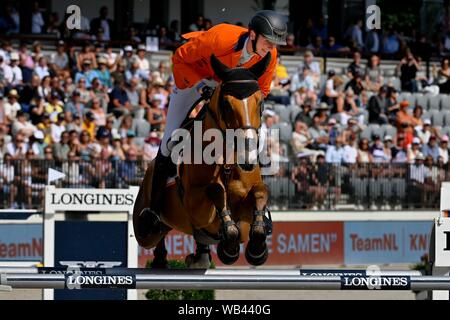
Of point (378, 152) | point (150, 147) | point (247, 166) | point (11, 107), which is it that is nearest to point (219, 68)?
point (247, 166)

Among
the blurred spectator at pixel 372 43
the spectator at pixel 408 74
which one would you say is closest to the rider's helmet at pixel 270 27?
the spectator at pixel 408 74

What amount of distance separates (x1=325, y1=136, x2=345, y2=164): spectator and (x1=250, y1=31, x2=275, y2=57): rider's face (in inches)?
351

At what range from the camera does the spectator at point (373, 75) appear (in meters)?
18.0

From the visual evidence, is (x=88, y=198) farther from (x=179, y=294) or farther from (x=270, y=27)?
(x=270, y=27)

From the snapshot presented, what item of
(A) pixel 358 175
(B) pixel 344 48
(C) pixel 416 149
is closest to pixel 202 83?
A: (A) pixel 358 175

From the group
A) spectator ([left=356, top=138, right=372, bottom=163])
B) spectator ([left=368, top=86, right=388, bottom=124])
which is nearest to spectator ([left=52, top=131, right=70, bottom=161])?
spectator ([left=356, top=138, right=372, bottom=163])

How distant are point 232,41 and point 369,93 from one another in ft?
36.6

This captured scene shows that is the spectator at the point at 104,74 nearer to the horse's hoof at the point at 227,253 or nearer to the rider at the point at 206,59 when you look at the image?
the rider at the point at 206,59

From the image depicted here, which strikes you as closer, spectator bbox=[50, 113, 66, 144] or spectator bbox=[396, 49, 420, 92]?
spectator bbox=[50, 113, 66, 144]

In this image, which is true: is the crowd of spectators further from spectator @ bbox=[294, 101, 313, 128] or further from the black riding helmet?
the black riding helmet

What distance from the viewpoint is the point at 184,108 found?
7.48m

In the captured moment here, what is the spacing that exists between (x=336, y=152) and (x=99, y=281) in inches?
380

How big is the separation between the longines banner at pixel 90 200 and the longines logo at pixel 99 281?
317 centimetres

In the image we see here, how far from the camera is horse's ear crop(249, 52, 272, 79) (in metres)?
6.71
